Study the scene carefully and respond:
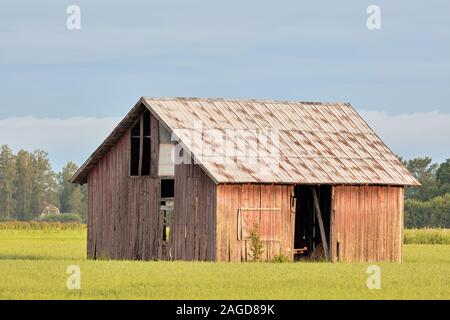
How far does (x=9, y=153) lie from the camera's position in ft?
618

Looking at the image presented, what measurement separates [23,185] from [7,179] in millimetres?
2994

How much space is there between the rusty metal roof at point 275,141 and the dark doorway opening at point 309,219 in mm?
1674

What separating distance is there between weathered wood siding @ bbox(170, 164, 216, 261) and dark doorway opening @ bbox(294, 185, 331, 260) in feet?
17.3

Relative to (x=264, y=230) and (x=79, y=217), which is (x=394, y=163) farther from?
(x=79, y=217)

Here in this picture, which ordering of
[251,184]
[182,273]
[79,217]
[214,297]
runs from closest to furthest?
[214,297] < [182,273] < [251,184] < [79,217]

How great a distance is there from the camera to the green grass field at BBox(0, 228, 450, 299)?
30406 millimetres

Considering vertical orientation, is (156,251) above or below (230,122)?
below

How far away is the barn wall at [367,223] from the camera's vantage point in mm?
48594

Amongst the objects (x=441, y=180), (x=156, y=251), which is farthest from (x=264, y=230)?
(x=441, y=180)

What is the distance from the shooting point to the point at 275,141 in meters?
49.1

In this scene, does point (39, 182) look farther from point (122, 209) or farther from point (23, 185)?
point (122, 209)

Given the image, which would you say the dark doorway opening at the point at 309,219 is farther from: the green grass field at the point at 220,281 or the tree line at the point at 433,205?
the tree line at the point at 433,205

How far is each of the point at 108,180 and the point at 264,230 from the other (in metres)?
6.83

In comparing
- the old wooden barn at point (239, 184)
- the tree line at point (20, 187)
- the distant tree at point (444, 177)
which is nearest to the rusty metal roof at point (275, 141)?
the old wooden barn at point (239, 184)
